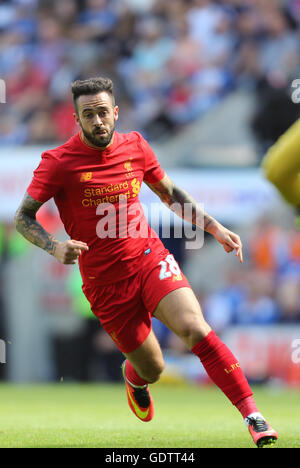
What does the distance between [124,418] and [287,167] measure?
4892 mm

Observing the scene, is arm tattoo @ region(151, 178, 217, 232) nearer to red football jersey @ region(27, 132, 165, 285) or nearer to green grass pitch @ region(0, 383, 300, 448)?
A: red football jersey @ region(27, 132, 165, 285)

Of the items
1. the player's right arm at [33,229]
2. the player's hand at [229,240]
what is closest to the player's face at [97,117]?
the player's right arm at [33,229]

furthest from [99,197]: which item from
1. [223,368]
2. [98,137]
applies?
[223,368]

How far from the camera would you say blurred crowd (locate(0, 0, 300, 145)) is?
A: 14695 millimetres

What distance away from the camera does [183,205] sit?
6.40m

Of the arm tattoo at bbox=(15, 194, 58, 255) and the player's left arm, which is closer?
the arm tattoo at bbox=(15, 194, 58, 255)

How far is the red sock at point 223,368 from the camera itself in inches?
223

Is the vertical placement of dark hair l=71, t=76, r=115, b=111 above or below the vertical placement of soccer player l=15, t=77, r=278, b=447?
above

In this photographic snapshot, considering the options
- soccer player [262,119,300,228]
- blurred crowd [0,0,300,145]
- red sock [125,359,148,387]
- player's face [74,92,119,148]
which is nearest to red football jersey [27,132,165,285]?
player's face [74,92,119,148]

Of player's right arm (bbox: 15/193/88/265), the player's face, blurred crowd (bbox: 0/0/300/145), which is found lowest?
player's right arm (bbox: 15/193/88/265)

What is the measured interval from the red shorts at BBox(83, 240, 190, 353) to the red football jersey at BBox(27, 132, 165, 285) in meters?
0.07

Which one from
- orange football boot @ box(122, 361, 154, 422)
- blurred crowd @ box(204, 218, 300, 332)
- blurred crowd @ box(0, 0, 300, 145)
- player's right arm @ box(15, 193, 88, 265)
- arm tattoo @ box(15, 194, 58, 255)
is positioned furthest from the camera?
blurred crowd @ box(0, 0, 300, 145)

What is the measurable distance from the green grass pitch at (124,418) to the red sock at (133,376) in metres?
0.38

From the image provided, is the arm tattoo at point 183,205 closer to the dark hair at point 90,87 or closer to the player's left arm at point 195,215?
the player's left arm at point 195,215
